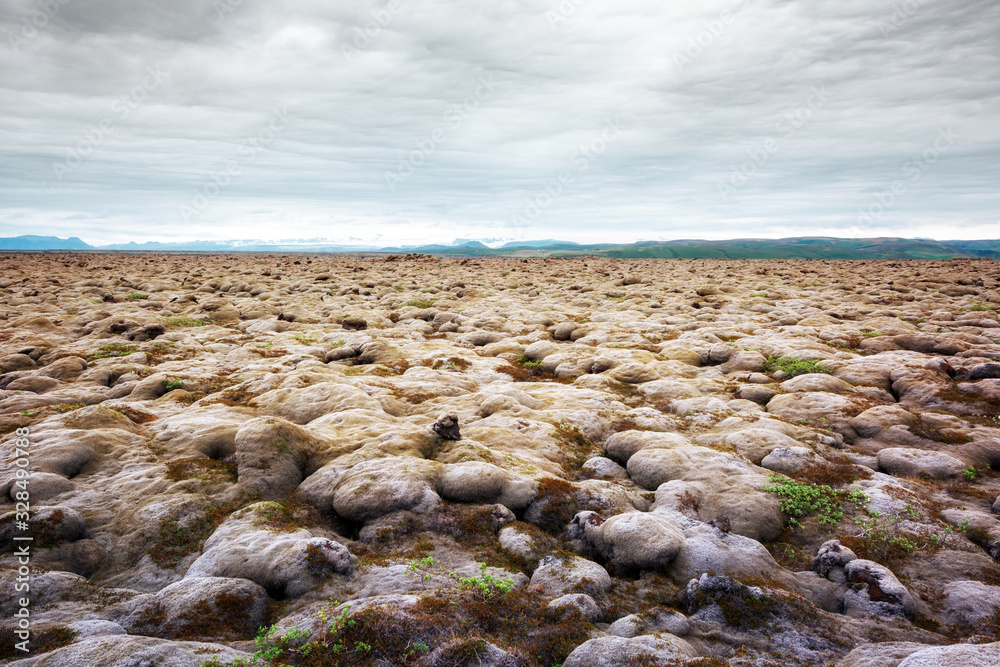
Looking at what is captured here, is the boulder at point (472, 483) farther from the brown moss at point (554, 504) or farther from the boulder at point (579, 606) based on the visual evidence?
the boulder at point (579, 606)

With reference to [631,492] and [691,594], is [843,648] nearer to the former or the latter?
[691,594]

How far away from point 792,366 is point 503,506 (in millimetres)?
14982

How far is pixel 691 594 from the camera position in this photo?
806cm

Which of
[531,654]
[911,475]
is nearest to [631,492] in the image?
[531,654]

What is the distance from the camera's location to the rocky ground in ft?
22.8

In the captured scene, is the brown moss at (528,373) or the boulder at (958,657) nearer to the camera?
the boulder at (958,657)

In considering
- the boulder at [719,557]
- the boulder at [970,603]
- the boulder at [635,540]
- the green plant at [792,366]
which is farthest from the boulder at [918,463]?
the boulder at [635,540]

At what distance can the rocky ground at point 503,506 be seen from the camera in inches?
274

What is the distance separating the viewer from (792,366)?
63.7ft

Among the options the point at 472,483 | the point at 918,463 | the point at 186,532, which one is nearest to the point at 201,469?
the point at 186,532

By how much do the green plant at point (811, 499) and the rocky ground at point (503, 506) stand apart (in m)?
0.06

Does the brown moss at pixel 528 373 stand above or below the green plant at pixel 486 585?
above

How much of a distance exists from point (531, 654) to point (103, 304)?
37.8 meters

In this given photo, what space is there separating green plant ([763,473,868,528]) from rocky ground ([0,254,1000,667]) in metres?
0.06
